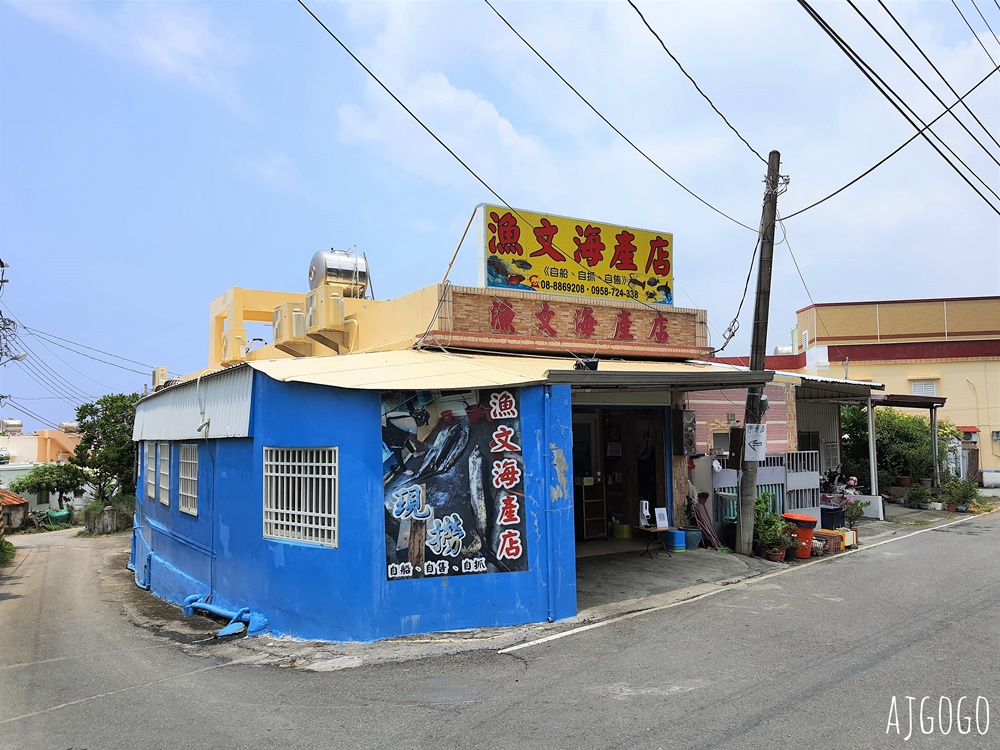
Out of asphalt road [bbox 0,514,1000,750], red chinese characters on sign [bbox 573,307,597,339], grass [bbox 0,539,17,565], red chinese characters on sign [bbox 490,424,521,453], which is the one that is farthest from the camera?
grass [bbox 0,539,17,565]

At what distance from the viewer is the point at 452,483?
8.45 m

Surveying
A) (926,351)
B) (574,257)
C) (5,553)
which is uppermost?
(574,257)

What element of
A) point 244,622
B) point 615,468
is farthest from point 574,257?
point 244,622

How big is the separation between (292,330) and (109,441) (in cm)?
2045

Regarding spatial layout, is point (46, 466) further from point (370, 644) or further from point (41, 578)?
point (370, 644)

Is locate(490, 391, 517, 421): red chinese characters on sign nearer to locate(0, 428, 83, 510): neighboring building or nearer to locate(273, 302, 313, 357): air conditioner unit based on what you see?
locate(273, 302, 313, 357): air conditioner unit

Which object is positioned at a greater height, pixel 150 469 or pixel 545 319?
pixel 545 319

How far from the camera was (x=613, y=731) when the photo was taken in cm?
527

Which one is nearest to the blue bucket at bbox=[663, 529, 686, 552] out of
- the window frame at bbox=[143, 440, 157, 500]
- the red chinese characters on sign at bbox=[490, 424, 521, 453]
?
the red chinese characters on sign at bbox=[490, 424, 521, 453]

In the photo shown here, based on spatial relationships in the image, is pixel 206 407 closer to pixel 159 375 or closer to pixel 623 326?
pixel 623 326

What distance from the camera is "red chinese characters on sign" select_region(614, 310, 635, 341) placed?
518 inches

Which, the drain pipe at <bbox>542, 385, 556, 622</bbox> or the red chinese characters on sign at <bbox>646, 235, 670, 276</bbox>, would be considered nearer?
the drain pipe at <bbox>542, 385, 556, 622</bbox>

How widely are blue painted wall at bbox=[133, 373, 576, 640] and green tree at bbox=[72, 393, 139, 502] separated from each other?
79.1ft

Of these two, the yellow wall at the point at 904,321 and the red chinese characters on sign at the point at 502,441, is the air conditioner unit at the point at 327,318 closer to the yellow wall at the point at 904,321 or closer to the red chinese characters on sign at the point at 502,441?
the red chinese characters on sign at the point at 502,441
